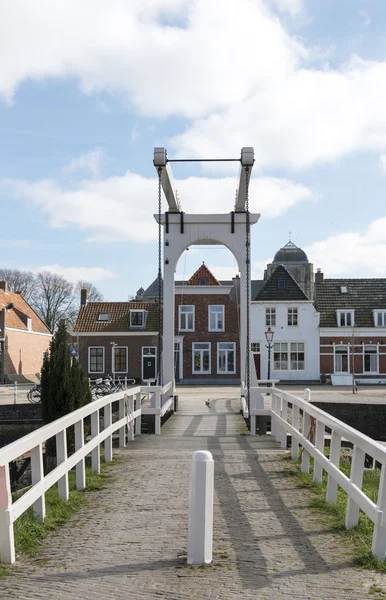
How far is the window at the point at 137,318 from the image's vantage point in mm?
38750

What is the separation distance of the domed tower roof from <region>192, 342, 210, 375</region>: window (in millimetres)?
11468

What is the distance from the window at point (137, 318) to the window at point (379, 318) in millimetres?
13002

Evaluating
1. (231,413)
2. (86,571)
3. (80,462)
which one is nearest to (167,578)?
(86,571)

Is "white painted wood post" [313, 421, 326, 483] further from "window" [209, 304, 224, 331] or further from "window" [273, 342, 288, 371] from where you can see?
"window" [273, 342, 288, 371]

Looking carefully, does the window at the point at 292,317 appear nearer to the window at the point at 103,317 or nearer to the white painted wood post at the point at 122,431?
the window at the point at 103,317

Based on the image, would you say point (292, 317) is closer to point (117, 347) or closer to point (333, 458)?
point (117, 347)

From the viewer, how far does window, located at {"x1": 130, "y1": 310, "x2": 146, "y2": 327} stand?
38.8 m

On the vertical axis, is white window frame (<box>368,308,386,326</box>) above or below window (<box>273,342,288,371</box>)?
above

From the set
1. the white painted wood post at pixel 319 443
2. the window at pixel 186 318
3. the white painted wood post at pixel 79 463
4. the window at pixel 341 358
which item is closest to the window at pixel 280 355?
the window at pixel 341 358

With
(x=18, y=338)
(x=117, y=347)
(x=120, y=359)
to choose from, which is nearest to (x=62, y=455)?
(x=120, y=359)

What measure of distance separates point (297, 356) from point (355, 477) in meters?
32.5

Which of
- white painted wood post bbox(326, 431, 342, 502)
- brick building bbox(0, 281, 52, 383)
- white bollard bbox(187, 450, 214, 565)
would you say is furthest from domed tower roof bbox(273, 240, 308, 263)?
white bollard bbox(187, 450, 214, 565)

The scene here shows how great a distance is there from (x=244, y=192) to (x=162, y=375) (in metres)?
4.19

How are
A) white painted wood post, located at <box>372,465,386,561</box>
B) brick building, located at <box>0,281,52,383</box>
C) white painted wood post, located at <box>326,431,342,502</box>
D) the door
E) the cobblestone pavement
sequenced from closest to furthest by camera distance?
the cobblestone pavement, white painted wood post, located at <box>372,465,386,561</box>, white painted wood post, located at <box>326,431,342,502</box>, brick building, located at <box>0,281,52,383</box>, the door
